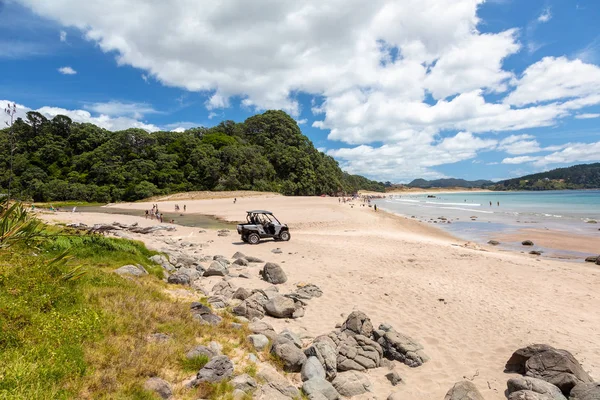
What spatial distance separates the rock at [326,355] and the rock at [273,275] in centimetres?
551

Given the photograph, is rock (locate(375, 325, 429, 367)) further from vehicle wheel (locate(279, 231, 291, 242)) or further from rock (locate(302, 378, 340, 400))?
vehicle wheel (locate(279, 231, 291, 242))

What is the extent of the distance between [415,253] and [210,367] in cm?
1530

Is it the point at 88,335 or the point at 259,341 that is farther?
the point at 259,341

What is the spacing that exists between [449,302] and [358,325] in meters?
4.64

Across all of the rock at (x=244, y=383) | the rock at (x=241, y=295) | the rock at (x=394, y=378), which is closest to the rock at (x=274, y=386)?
the rock at (x=244, y=383)

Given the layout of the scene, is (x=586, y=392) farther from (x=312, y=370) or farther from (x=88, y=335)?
(x=88, y=335)

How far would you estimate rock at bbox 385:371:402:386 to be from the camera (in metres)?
5.90

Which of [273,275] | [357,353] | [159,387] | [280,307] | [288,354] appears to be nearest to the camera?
[159,387]

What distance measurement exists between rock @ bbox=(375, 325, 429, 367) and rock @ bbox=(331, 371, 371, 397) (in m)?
1.31

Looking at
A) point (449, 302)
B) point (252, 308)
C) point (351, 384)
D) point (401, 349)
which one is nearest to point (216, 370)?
point (351, 384)

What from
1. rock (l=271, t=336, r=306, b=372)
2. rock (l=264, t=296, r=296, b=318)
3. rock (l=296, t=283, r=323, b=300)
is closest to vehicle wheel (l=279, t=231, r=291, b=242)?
rock (l=296, t=283, r=323, b=300)

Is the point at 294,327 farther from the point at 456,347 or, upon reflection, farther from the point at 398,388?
the point at 456,347

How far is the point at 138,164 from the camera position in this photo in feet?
263

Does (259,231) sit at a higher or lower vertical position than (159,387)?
higher
